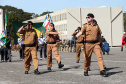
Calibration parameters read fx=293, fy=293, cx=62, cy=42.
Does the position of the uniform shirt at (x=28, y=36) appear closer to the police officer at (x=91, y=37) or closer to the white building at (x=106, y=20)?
the police officer at (x=91, y=37)

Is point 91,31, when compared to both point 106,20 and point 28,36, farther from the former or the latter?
point 106,20

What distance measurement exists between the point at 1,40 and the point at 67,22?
39.9 meters

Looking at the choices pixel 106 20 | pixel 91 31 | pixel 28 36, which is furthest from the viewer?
pixel 106 20

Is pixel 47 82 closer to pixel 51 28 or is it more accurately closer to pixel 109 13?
pixel 51 28

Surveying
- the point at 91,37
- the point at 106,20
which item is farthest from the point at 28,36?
the point at 106,20

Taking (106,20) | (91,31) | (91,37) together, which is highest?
(106,20)

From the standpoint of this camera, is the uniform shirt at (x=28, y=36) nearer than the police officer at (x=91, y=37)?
No

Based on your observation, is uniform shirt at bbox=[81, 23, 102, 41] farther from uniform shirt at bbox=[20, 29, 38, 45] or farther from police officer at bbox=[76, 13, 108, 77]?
uniform shirt at bbox=[20, 29, 38, 45]

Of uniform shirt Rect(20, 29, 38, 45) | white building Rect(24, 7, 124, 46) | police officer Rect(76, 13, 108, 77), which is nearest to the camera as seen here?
police officer Rect(76, 13, 108, 77)

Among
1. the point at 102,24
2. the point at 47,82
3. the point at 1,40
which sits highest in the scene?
the point at 102,24

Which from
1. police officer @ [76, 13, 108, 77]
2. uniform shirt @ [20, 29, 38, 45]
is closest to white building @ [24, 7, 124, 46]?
uniform shirt @ [20, 29, 38, 45]

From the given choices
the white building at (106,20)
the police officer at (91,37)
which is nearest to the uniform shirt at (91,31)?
the police officer at (91,37)

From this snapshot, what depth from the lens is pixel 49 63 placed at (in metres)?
11.9

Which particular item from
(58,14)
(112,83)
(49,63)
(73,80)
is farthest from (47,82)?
(58,14)
